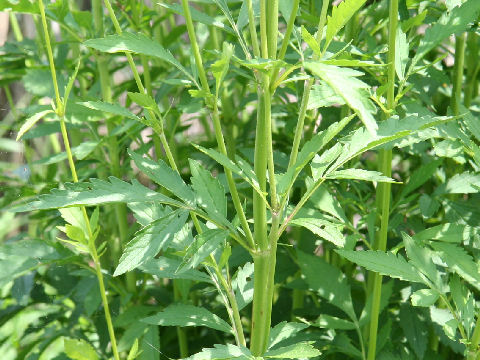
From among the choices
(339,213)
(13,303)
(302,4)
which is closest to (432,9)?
(302,4)

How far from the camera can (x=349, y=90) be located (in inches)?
16.2

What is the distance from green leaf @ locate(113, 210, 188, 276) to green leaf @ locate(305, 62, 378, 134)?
7.8 inches

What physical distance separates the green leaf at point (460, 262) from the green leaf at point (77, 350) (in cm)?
40

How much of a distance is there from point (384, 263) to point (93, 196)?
0.31 meters

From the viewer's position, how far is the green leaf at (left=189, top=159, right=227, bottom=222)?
583 millimetres

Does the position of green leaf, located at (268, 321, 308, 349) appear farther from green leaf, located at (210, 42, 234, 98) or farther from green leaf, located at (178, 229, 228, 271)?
green leaf, located at (210, 42, 234, 98)

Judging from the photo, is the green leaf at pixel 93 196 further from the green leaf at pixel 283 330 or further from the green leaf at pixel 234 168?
the green leaf at pixel 283 330

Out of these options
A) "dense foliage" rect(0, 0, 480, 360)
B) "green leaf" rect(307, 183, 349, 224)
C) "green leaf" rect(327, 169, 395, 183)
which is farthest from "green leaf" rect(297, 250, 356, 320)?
"green leaf" rect(327, 169, 395, 183)

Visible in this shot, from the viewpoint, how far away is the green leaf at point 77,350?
0.66 metres

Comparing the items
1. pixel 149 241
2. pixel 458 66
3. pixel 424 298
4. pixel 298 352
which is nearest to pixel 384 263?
pixel 424 298

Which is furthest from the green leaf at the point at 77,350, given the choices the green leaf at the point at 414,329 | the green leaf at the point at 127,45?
the green leaf at the point at 414,329

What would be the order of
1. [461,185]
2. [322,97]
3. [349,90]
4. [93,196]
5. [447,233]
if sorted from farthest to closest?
[461,185], [447,233], [322,97], [93,196], [349,90]

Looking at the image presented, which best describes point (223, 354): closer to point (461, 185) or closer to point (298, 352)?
point (298, 352)

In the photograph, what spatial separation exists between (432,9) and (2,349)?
36.9 inches
